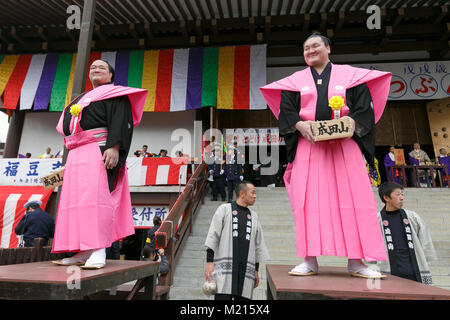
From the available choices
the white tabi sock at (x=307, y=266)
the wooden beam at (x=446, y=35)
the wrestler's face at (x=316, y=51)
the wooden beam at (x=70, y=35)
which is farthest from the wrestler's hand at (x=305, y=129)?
the wooden beam at (x=70, y=35)

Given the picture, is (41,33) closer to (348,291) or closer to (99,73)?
(99,73)

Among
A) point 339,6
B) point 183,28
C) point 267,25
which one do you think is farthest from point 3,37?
point 339,6

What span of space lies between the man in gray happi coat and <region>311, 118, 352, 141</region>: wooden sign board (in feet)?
4.67

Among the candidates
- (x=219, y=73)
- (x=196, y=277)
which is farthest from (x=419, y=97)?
(x=196, y=277)

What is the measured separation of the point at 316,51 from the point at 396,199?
176 centimetres

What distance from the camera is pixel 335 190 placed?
6.32 feet

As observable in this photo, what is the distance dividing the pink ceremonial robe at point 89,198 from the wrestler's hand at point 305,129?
1.29 meters

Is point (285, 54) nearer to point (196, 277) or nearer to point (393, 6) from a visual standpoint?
point (393, 6)

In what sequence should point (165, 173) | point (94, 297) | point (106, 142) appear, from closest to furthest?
point (106, 142)
point (94, 297)
point (165, 173)

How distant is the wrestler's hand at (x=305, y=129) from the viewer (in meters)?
1.86

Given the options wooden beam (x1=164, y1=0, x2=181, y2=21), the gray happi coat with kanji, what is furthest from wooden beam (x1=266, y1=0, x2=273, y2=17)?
the gray happi coat with kanji

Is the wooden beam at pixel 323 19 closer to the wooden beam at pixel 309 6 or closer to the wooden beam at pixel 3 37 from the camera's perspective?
the wooden beam at pixel 309 6

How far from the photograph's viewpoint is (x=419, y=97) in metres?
9.40

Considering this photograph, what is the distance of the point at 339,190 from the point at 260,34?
8.15 m
